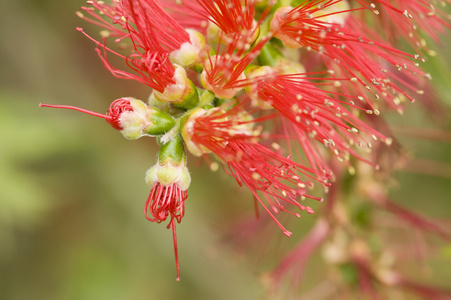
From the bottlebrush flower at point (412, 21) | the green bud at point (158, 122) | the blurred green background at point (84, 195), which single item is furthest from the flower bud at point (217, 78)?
the blurred green background at point (84, 195)

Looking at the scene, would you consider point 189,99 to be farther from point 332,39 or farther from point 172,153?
point 332,39

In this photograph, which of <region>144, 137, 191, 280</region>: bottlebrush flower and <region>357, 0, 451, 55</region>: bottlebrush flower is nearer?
<region>144, 137, 191, 280</region>: bottlebrush flower

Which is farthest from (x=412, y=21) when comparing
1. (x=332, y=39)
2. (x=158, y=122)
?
(x=158, y=122)

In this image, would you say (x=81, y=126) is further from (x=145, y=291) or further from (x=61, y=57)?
(x=145, y=291)

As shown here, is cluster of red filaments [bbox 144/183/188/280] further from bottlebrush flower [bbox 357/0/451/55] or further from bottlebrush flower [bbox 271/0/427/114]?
bottlebrush flower [bbox 357/0/451/55]

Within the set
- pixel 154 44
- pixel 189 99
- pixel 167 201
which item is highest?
pixel 154 44

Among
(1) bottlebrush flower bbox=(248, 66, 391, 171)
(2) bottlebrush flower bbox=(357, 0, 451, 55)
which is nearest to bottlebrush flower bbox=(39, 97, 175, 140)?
(1) bottlebrush flower bbox=(248, 66, 391, 171)

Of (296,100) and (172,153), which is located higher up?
(296,100)

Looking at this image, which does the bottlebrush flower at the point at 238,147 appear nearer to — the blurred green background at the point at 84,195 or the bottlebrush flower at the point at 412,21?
the bottlebrush flower at the point at 412,21

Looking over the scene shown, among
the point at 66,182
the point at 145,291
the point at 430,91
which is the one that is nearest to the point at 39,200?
the point at 66,182
